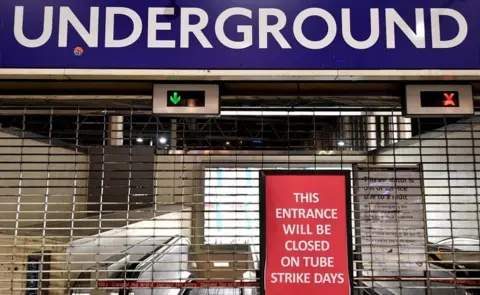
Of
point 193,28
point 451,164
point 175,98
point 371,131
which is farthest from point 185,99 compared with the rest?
point 451,164

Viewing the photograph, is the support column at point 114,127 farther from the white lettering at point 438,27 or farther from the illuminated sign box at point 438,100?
the white lettering at point 438,27

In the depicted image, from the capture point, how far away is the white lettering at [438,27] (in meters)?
2.73

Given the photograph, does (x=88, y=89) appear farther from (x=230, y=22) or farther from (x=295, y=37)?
(x=295, y=37)

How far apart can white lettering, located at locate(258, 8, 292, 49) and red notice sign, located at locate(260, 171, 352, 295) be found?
0.82 metres

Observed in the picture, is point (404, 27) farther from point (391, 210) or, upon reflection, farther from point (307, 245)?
point (307, 245)

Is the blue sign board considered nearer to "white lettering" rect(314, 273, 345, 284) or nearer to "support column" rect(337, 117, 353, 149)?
"support column" rect(337, 117, 353, 149)

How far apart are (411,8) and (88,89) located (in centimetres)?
215

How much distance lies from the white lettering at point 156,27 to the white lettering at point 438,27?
63.6 inches

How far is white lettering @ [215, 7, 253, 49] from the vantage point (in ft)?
8.95

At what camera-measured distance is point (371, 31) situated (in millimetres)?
2744

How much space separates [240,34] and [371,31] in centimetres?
81

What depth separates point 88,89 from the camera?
2.97 m

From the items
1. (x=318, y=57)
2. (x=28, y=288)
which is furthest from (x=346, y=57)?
(x=28, y=288)

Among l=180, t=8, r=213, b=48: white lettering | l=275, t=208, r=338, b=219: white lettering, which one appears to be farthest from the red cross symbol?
l=180, t=8, r=213, b=48: white lettering
